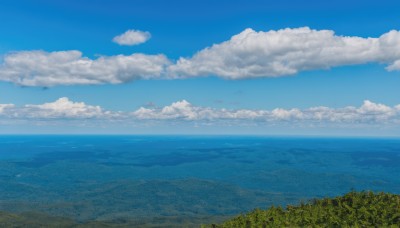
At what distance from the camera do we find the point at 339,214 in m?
60.4

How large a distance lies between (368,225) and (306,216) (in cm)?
956

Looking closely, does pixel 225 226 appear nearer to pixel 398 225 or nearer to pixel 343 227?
pixel 343 227

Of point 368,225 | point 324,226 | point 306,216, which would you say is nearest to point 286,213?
point 306,216

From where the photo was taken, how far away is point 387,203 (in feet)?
200

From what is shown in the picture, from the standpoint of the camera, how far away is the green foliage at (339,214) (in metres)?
55.4

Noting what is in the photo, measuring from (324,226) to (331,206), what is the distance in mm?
11317

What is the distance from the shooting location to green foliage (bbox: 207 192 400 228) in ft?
182

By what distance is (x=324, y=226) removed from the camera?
2151 inches

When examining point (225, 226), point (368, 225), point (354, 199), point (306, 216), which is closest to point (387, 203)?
point (354, 199)

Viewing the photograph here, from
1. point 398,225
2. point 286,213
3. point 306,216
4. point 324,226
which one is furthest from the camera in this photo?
point 286,213

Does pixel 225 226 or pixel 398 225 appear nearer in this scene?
pixel 398 225

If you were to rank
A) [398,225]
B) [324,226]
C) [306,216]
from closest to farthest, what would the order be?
1. [398,225]
2. [324,226]
3. [306,216]

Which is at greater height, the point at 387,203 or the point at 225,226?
the point at 387,203

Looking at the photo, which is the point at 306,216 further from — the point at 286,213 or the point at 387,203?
the point at 387,203
